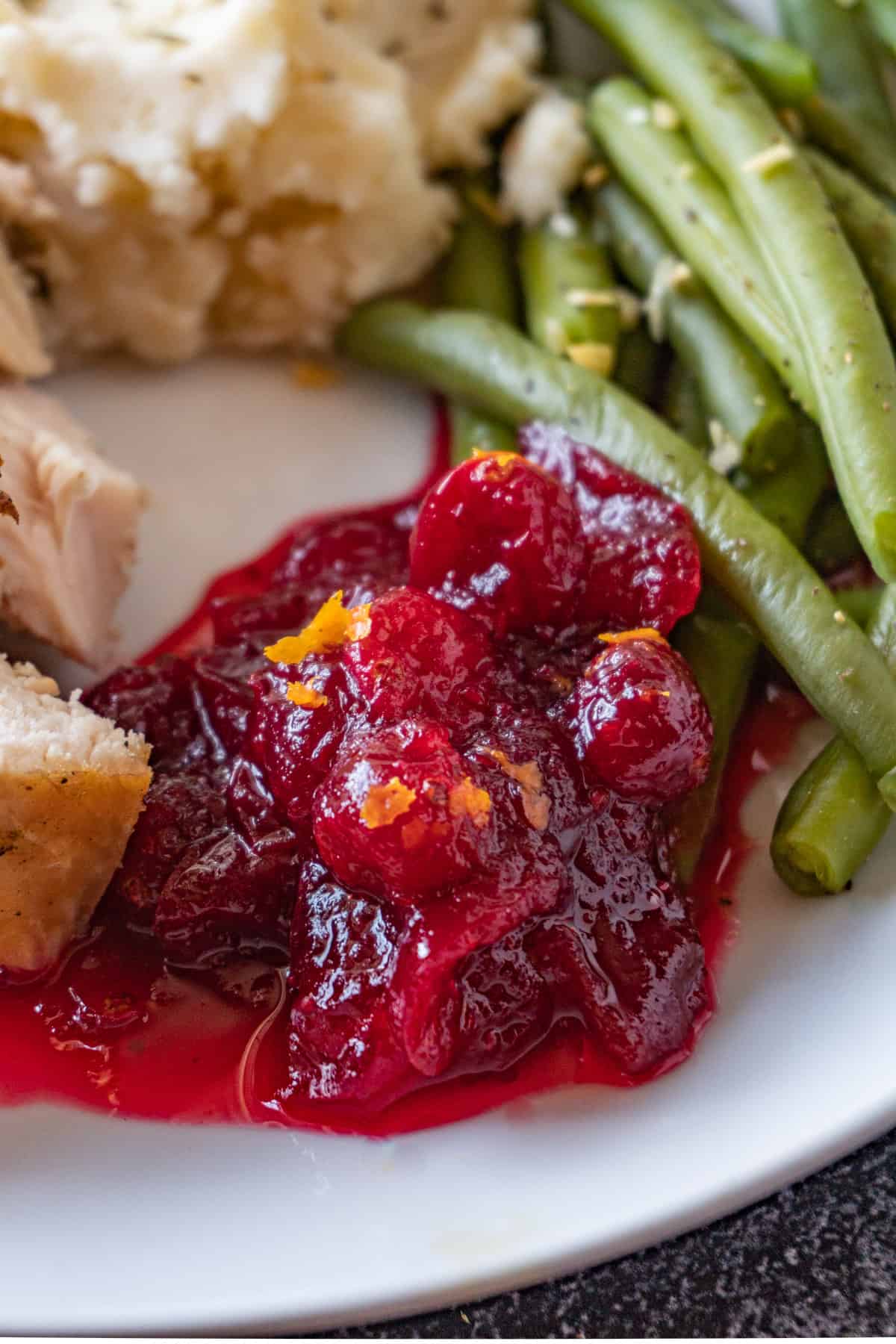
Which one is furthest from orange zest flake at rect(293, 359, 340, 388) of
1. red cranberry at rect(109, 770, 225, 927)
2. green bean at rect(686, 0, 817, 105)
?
red cranberry at rect(109, 770, 225, 927)

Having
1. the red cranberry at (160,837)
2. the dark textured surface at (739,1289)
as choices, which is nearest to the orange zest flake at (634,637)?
the red cranberry at (160,837)

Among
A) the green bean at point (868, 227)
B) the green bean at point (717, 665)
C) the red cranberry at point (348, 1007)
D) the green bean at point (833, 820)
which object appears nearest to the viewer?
the red cranberry at point (348, 1007)

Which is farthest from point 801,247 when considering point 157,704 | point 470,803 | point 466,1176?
point 466,1176

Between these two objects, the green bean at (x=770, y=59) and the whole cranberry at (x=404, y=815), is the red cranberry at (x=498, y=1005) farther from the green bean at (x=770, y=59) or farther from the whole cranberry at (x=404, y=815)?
the green bean at (x=770, y=59)

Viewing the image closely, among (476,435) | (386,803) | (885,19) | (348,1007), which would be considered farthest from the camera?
(885,19)

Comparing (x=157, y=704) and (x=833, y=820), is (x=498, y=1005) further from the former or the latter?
(x=157, y=704)

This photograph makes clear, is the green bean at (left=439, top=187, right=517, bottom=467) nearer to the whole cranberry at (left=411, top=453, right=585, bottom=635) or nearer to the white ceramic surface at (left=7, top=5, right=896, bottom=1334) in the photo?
the whole cranberry at (left=411, top=453, right=585, bottom=635)
